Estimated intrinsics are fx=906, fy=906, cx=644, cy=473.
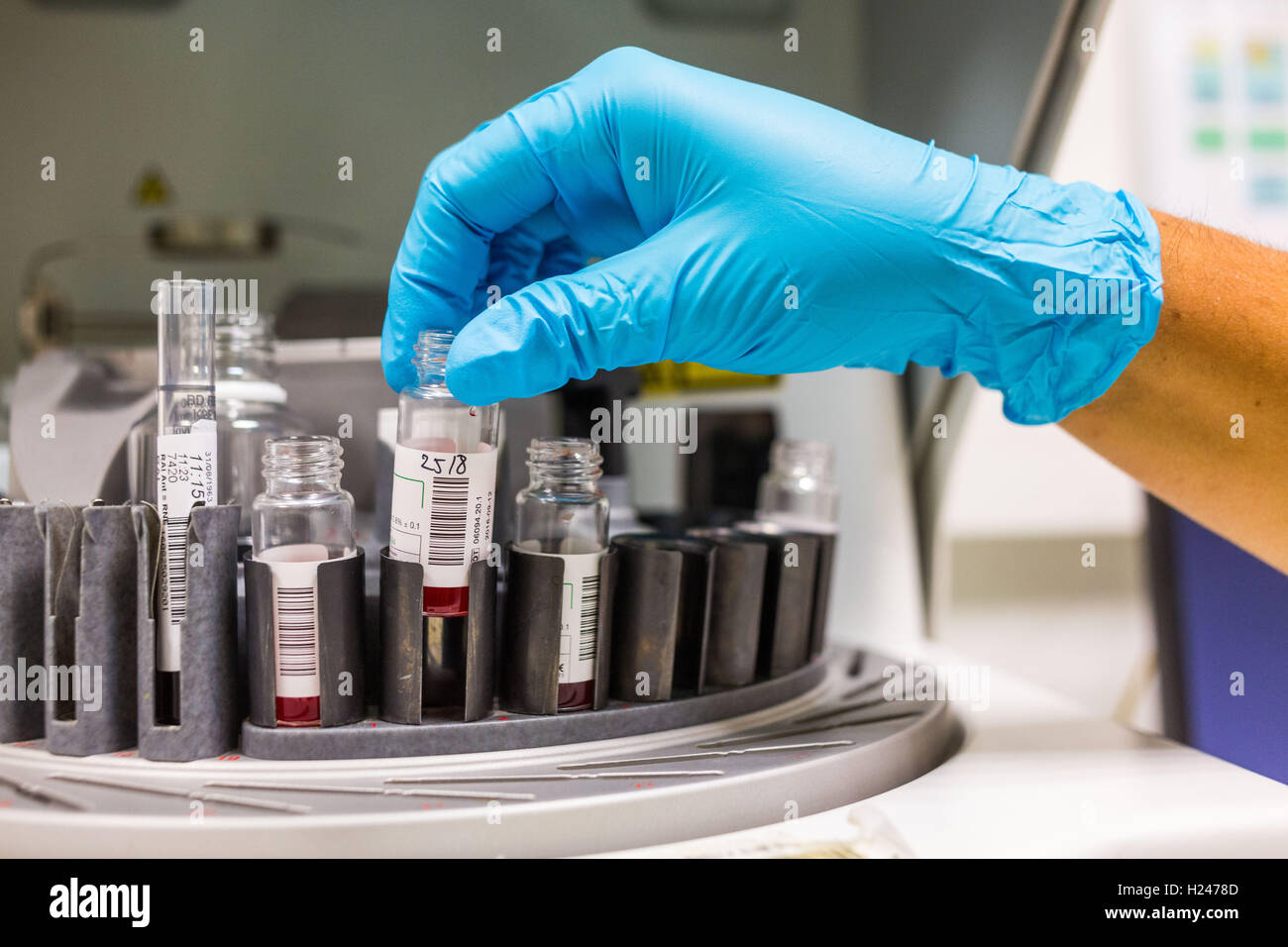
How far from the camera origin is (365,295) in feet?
5.00

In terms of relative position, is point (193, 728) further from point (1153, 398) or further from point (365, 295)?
point (365, 295)

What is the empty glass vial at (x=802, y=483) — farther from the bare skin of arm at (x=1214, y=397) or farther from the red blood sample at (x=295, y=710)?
the red blood sample at (x=295, y=710)

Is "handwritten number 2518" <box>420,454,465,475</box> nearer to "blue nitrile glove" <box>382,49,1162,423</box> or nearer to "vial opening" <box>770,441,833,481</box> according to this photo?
"blue nitrile glove" <box>382,49,1162,423</box>

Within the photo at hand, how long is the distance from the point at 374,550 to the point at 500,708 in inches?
7.3

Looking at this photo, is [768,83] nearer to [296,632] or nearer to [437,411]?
[437,411]

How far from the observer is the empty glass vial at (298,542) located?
0.58 meters

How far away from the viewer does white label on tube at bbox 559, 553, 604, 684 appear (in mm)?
626
